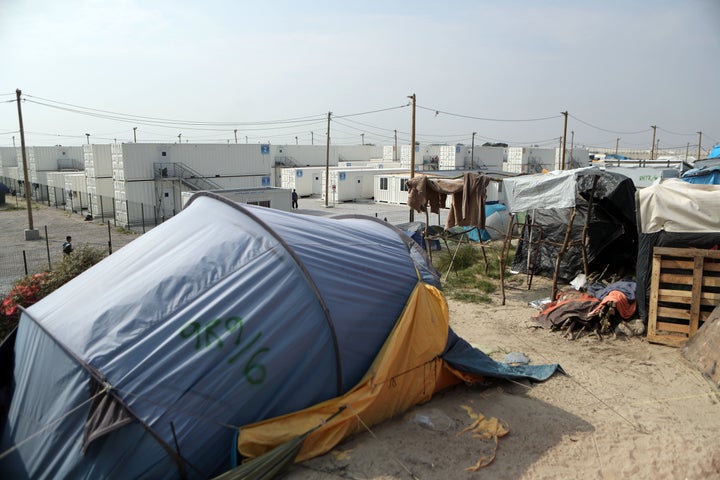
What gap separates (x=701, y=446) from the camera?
5234 millimetres

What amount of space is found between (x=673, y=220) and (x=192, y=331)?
805 cm

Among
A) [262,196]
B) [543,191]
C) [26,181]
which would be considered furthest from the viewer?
[262,196]

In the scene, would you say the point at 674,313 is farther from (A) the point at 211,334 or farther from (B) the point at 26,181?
(B) the point at 26,181

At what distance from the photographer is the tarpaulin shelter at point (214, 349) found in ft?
14.6

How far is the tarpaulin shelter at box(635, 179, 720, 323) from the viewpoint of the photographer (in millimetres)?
8383

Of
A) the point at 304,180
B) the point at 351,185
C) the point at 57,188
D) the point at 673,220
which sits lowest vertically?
the point at 57,188

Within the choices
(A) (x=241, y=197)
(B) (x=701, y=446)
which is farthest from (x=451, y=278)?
(A) (x=241, y=197)

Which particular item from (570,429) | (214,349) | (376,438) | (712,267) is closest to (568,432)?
(570,429)

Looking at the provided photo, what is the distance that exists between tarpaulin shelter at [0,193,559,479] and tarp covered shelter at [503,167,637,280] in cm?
567

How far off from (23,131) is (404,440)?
989 inches

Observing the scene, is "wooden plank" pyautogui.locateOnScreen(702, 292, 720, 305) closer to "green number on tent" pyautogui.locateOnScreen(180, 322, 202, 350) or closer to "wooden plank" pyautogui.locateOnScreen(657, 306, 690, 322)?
"wooden plank" pyautogui.locateOnScreen(657, 306, 690, 322)

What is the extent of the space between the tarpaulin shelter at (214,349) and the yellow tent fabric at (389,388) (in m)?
0.02

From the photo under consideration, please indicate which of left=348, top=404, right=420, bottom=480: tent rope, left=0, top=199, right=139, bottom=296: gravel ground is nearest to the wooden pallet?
left=348, top=404, right=420, bottom=480: tent rope

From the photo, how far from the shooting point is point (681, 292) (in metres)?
8.35
